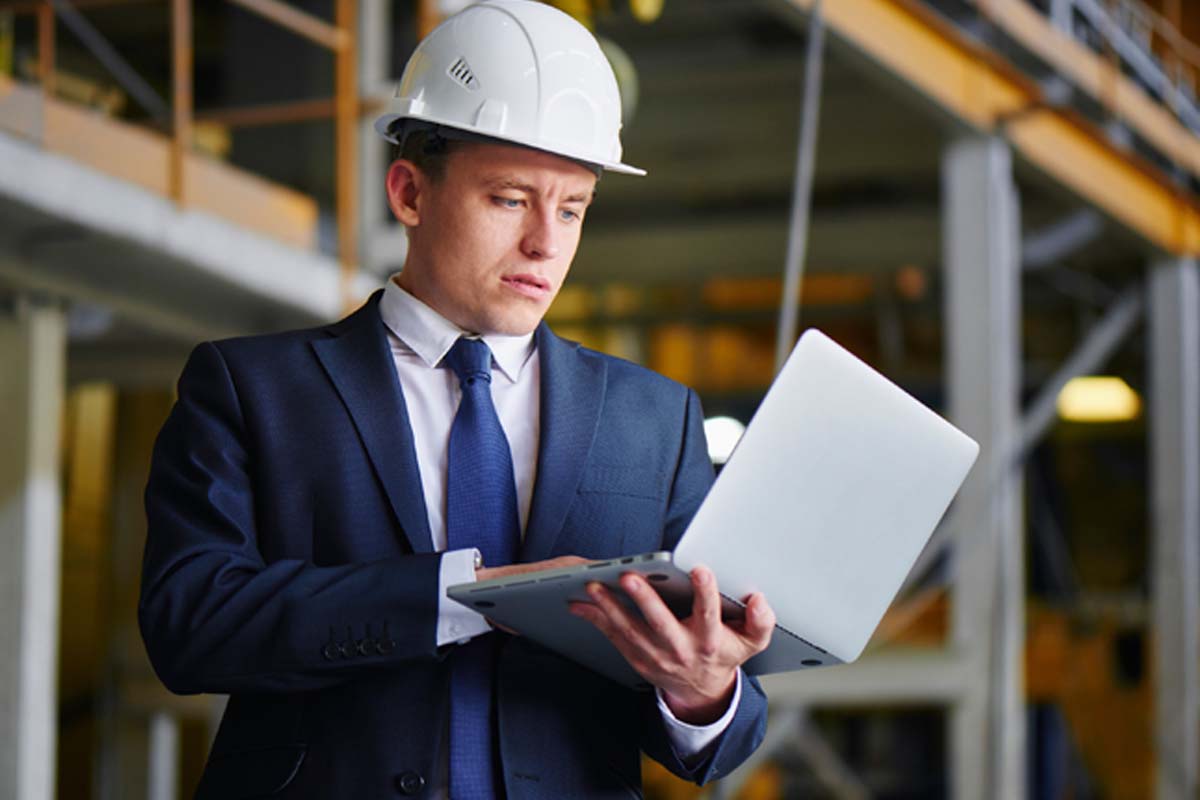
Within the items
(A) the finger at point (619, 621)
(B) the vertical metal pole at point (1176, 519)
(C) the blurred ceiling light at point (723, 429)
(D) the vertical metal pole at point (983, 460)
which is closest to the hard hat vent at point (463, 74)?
(A) the finger at point (619, 621)

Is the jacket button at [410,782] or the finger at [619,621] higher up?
the finger at [619,621]

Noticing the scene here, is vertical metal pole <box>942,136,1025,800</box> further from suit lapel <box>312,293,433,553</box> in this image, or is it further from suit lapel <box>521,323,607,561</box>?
suit lapel <box>312,293,433,553</box>

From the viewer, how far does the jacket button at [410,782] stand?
2312 mm

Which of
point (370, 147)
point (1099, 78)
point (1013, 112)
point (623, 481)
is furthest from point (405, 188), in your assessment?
point (1099, 78)

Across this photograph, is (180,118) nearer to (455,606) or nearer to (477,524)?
(477,524)

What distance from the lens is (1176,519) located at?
1132 centimetres

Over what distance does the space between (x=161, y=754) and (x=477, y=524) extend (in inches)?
439

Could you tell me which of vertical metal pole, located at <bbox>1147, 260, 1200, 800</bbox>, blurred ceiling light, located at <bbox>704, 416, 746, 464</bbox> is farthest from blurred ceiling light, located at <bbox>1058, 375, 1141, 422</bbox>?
vertical metal pole, located at <bbox>1147, 260, 1200, 800</bbox>

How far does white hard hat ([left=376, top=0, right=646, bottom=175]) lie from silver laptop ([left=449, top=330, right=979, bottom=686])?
1.60ft

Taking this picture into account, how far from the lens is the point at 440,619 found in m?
2.29

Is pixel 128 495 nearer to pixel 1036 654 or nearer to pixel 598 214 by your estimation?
pixel 598 214

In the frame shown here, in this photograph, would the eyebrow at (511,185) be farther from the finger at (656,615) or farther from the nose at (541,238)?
the finger at (656,615)

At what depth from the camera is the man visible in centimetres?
230

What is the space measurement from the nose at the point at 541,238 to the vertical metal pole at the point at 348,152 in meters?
5.36
